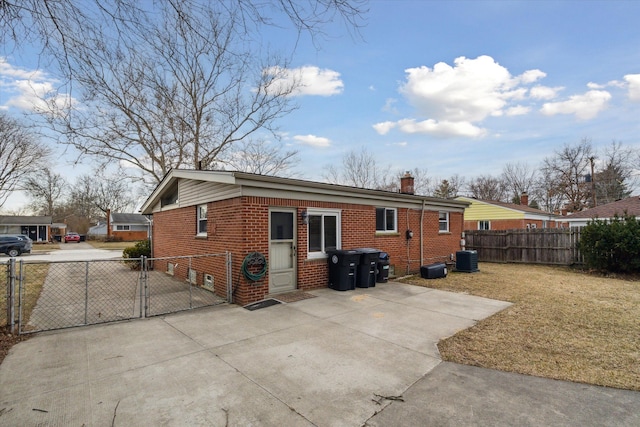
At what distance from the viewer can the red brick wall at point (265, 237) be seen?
7137 millimetres

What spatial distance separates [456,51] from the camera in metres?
9.75

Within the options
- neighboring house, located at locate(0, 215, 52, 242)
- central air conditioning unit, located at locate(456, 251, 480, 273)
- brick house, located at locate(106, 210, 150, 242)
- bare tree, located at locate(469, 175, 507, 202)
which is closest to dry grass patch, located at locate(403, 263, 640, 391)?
central air conditioning unit, located at locate(456, 251, 480, 273)

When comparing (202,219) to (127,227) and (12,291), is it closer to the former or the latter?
(12,291)

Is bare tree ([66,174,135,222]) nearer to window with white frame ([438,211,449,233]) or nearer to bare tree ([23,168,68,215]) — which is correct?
bare tree ([23,168,68,215])

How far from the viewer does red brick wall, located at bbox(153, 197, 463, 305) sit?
714 cm

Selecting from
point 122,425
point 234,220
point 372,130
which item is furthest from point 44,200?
point 122,425

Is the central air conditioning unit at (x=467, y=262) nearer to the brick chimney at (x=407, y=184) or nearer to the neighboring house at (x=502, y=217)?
the brick chimney at (x=407, y=184)

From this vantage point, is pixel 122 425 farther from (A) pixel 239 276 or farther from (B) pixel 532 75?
(B) pixel 532 75

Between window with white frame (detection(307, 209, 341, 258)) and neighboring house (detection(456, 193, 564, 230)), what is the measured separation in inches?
795

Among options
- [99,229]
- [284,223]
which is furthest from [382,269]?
[99,229]

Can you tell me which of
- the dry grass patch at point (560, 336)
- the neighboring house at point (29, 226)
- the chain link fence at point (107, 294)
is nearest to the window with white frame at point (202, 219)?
the chain link fence at point (107, 294)

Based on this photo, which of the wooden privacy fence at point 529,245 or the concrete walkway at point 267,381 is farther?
the wooden privacy fence at point 529,245

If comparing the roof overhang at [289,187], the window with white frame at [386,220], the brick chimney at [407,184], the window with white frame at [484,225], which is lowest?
the window with white frame at [484,225]

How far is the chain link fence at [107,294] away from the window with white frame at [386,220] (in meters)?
5.44
